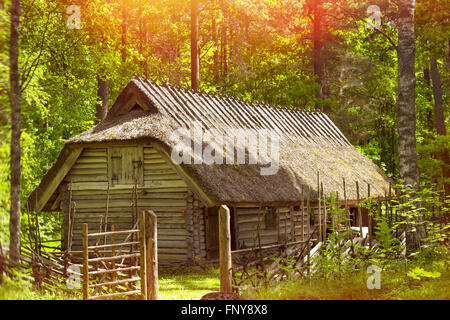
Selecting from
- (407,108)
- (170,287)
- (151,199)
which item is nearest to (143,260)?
(170,287)

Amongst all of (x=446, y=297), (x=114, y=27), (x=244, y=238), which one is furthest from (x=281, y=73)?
(x=446, y=297)

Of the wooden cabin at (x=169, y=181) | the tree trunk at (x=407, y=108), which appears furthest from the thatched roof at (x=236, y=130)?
the tree trunk at (x=407, y=108)

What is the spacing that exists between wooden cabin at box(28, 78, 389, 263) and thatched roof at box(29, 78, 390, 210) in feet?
0.14

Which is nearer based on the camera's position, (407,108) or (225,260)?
(225,260)

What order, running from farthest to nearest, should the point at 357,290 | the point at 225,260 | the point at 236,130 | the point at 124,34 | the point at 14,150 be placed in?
the point at 124,34 → the point at 236,130 → the point at 225,260 → the point at 357,290 → the point at 14,150

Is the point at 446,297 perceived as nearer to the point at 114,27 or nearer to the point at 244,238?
the point at 244,238

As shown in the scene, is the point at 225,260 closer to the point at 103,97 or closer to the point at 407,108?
the point at 407,108

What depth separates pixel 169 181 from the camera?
63.3ft

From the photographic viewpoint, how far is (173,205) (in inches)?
760
